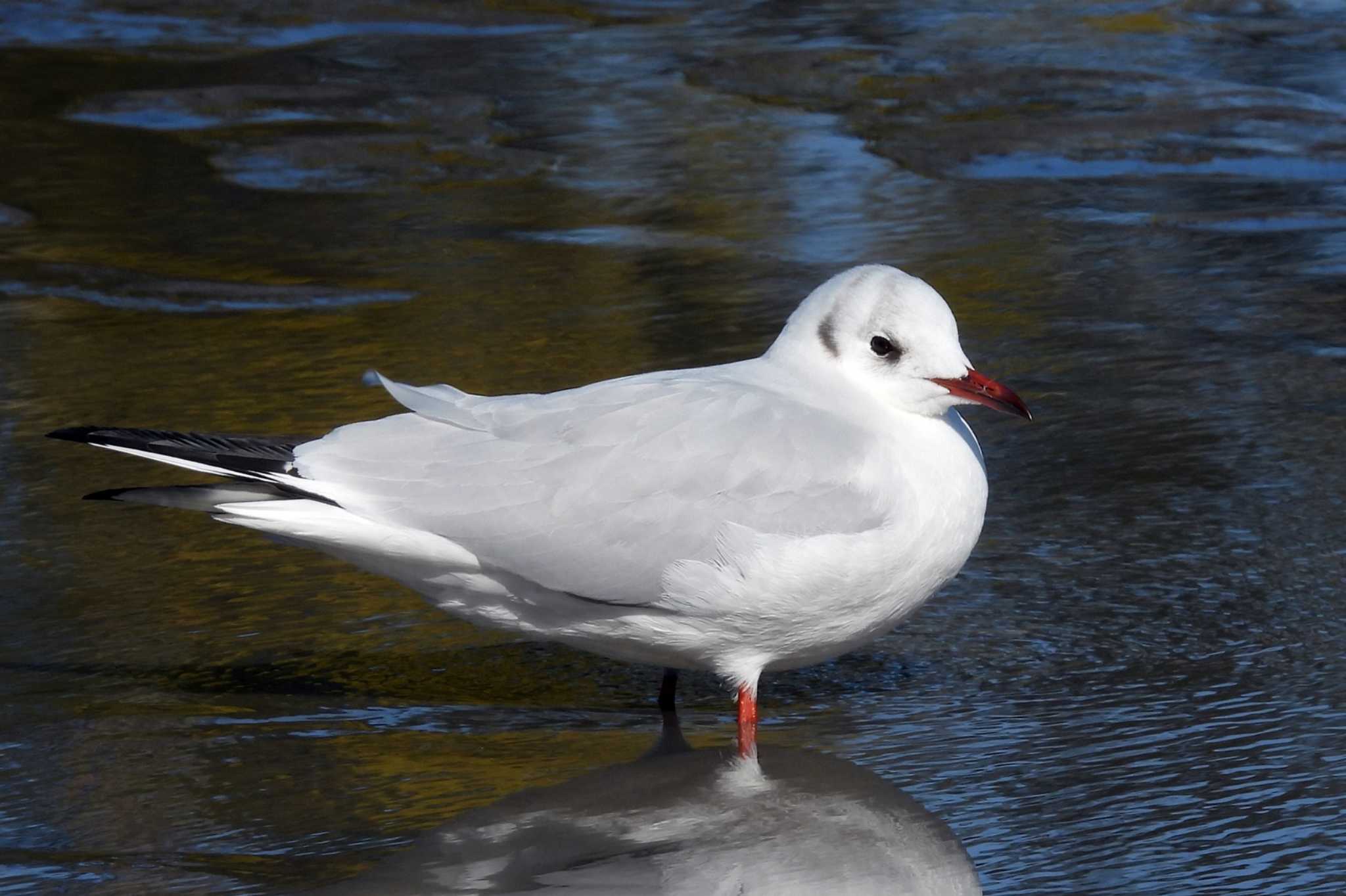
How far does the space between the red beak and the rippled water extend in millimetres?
531

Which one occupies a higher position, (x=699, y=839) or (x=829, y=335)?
(x=829, y=335)

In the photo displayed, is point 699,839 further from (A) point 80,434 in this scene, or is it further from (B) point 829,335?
(A) point 80,434

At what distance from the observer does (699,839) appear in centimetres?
365

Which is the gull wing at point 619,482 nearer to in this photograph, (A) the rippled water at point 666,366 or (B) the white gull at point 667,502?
(B) the white gull at point 667,502

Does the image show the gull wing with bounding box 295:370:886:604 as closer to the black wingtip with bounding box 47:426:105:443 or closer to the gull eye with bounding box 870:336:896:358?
the gull eye with bounding box 870:336:896:358

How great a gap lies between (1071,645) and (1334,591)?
26.3 inches

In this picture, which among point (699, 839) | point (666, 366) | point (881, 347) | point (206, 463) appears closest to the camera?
point (699, 839)

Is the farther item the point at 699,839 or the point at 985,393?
the point at 985,393

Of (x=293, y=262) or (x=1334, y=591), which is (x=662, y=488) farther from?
(x=293, y=262)

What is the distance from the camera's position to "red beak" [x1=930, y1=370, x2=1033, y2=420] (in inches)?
169

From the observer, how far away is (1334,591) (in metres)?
4.59

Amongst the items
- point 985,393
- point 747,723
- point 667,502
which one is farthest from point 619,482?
point 985,393

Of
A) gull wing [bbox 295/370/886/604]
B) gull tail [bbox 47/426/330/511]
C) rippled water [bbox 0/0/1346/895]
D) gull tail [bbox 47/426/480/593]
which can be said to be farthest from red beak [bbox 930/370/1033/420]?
gull tail [bbox 47/426/330/511]

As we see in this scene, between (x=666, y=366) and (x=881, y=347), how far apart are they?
194 centimetres
